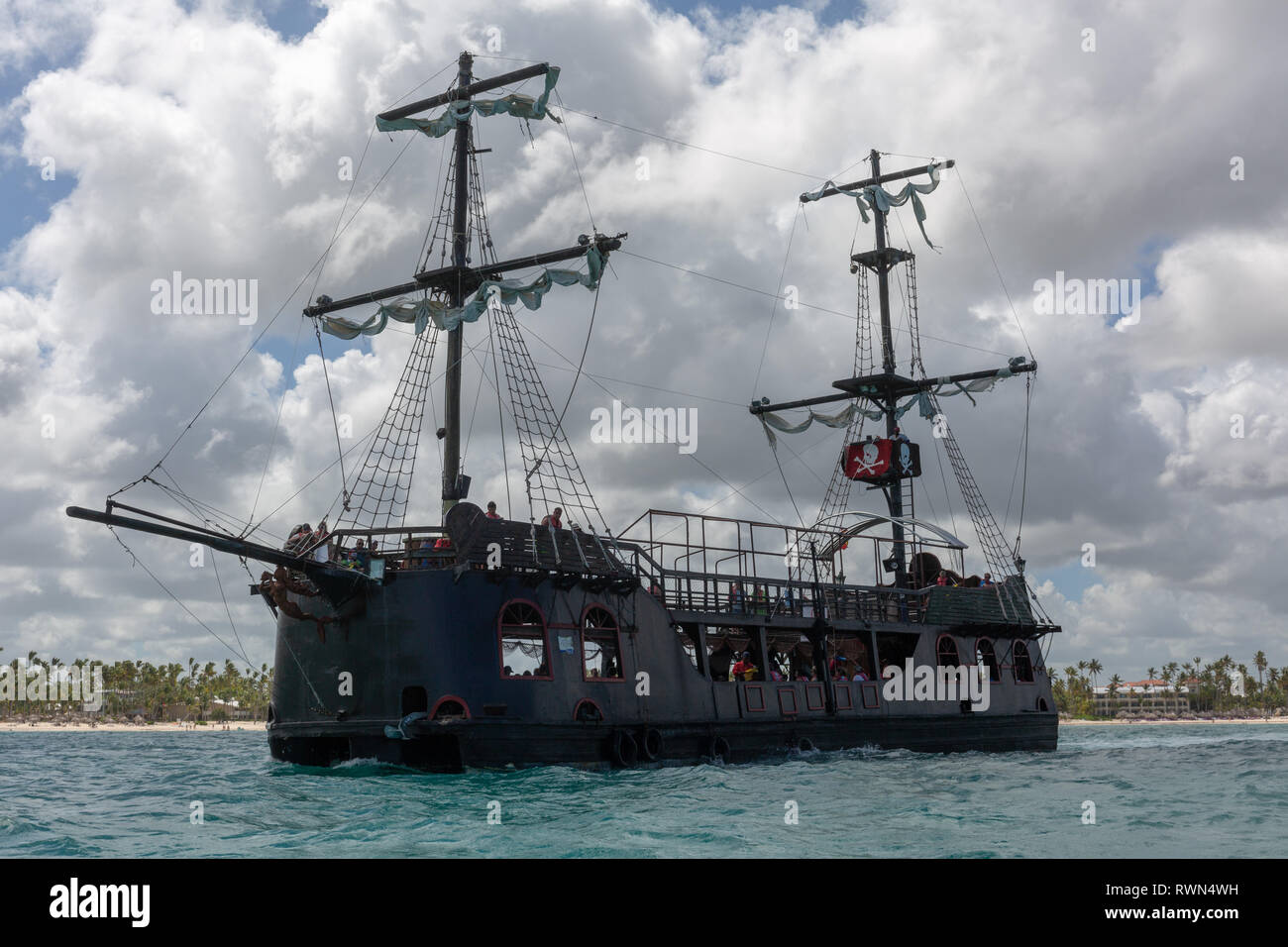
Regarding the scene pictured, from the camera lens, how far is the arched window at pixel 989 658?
1292 inches

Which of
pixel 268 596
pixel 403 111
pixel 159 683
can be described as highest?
pixel 403 111

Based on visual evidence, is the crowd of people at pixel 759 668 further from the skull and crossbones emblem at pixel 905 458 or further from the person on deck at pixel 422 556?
the skull and crossbones emblem at pixel 905 458

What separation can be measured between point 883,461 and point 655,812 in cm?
2476

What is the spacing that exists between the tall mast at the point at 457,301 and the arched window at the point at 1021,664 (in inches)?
764

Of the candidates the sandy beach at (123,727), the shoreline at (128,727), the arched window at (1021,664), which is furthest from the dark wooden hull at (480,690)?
the sandy beach at (123,727)

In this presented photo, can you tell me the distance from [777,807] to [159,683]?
130303 millimetres

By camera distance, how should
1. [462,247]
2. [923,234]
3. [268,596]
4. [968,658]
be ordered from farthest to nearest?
[923,234] → [968,658] → [462,247] → [268,596]

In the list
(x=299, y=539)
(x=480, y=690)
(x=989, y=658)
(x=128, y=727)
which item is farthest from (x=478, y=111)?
(x=128, y=727)

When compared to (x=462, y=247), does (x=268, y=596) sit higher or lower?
lower

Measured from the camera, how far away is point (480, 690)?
19562 mm

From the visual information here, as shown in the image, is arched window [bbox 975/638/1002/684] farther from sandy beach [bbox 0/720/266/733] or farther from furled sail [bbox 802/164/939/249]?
sandy beach [bbox 0/720/266/733]
